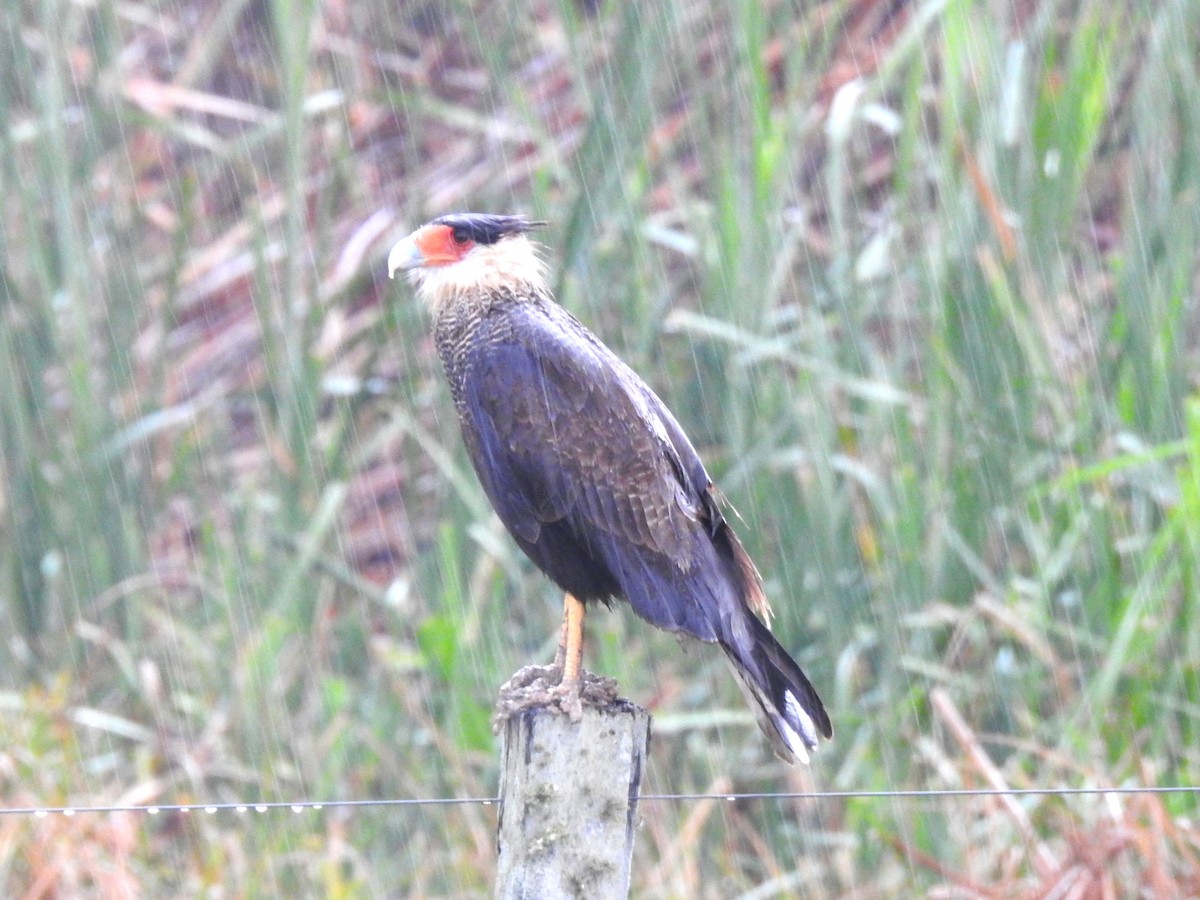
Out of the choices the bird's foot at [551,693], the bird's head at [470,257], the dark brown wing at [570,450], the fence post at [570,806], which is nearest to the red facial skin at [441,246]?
the bird's head at [470,257]

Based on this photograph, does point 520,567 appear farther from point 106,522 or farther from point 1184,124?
point 1184,124

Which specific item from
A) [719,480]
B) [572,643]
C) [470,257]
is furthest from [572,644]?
[719,480]

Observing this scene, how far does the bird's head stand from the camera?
10.0ft

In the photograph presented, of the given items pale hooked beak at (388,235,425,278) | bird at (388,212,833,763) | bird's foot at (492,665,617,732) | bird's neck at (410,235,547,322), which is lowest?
bird's foot at (492,665,617,732)

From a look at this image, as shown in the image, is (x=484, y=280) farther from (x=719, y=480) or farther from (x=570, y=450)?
(x=719, y=480)

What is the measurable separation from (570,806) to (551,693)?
390mm

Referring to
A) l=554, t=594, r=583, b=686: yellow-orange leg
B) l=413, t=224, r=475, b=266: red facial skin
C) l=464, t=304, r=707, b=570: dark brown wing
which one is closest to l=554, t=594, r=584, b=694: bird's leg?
l=554, t=594, r=583, b=686: yellow-orange leg

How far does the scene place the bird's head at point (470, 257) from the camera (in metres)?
3.06

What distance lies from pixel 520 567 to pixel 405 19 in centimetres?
283

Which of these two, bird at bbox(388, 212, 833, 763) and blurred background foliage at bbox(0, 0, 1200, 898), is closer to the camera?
bird at bbox(388, 212, 833, 763)

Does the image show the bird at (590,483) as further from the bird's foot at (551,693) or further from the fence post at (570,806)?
the fence post at (570,806)

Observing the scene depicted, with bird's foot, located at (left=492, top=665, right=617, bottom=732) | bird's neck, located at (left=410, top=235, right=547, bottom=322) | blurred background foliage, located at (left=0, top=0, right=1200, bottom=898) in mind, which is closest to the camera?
bird's foot, located at (left=492, top=665, right=617, bottom=732)

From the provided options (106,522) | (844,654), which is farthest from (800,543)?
(106,522)

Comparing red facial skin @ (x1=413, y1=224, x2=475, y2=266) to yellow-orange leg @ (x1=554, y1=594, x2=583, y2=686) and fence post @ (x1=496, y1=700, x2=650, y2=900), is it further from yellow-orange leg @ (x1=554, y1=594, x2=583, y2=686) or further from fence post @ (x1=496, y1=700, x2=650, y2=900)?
fence post @ (x1=496, y1=700, x2=650, y2=900)
